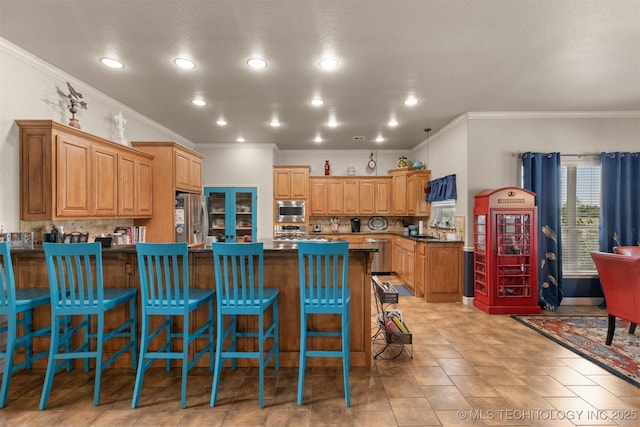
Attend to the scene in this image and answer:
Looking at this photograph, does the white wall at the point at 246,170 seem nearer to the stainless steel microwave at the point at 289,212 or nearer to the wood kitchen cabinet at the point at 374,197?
the stainless steel microwave at the point at 289,212

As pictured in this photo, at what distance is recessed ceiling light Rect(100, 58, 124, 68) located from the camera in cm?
305

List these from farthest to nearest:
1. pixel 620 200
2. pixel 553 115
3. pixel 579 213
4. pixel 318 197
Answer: pixel 318 197
pixel 579 213
pixel 553 115
pixel 620 200

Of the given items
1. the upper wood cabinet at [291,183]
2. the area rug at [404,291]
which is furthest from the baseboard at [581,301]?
the upper wood cabinet at [291,183]

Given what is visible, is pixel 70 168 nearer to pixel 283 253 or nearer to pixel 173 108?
pixel 173 108

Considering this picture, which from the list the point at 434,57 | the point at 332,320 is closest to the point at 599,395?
the point at 332,320

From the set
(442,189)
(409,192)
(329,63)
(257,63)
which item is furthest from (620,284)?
(257,63)

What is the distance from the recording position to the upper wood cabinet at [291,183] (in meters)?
6.84

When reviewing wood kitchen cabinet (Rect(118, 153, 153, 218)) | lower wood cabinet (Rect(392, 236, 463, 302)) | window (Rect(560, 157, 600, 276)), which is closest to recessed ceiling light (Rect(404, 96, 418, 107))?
lower wood cabinet (Rect(392, 236, 463, 302))

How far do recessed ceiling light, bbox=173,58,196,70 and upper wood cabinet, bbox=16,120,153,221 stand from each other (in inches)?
47.1

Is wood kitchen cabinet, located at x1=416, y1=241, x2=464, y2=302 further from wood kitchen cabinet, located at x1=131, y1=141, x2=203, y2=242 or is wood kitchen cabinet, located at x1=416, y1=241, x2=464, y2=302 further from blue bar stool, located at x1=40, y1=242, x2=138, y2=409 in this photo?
blue bar stool, located at x1=40, y1=242, x2=138, y2=409

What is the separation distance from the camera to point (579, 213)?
476 centimetres

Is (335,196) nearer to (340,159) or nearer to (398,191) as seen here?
(340,159)

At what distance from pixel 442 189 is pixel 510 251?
1.54 metres

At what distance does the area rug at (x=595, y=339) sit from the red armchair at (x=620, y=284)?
168mm
